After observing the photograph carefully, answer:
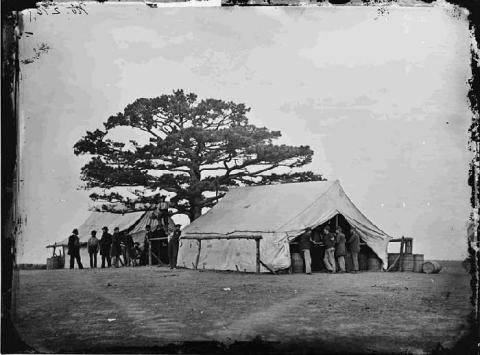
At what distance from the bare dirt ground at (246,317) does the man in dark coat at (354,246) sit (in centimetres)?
392

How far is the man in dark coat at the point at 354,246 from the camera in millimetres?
15609

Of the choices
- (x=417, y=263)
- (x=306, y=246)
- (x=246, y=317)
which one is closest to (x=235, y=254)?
(x=306, y=246)

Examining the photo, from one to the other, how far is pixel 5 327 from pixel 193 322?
2559 mm

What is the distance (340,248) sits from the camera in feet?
50.5

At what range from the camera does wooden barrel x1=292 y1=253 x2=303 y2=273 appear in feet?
49.4

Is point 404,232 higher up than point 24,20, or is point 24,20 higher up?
point 24,20

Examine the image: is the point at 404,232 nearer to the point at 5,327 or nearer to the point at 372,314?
the point at 372,314

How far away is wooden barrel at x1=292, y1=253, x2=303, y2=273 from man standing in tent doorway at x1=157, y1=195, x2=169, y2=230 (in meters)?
3.10

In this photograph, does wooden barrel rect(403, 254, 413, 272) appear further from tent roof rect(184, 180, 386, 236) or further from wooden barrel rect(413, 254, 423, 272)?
tent roof rect(184, 180, 386, 236)

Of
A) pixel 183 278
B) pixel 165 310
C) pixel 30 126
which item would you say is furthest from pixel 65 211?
pixel 183 278

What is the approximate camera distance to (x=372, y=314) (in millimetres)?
9781

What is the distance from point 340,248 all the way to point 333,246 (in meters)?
0.17

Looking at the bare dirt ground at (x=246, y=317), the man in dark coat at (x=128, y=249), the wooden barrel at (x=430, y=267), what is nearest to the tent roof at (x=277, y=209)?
the wooden barrel at (x=430, y=267)

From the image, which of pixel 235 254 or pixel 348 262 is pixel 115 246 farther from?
pixel 348 262
